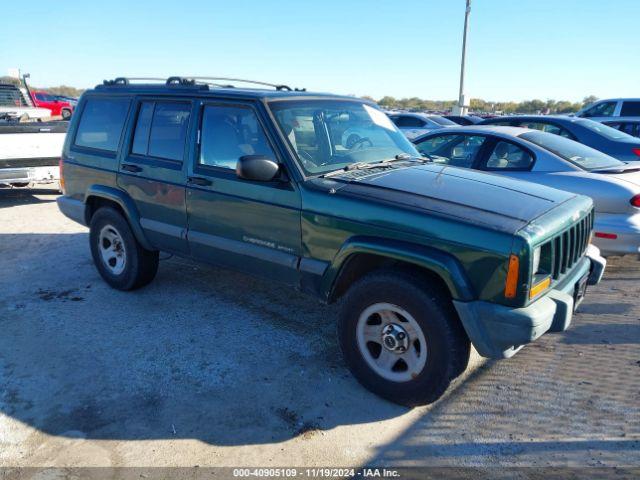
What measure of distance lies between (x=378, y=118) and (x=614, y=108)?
41.1 feet

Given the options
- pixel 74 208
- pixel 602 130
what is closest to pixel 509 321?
pixel 74 208

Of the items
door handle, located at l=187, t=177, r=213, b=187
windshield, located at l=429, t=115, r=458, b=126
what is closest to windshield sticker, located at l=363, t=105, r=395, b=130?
door handle, located at l=187, t=177, r=213, b=187

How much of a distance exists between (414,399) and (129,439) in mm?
1730

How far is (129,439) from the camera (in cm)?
304

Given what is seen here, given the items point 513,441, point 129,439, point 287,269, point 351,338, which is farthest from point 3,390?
point 513,441

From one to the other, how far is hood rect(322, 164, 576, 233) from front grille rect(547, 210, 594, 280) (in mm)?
195

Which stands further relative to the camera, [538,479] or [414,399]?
[414,399]

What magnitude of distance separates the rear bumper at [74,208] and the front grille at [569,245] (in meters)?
4.43

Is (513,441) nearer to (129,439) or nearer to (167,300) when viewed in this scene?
(129,439)

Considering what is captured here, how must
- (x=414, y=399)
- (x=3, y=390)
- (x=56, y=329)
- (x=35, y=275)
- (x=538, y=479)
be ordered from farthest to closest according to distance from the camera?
1. (x=35, y=275)
2. (x=56, y=329)
3. (x=3, y=390)
4. (x=414, y=399)
5. (x=538, y=479)

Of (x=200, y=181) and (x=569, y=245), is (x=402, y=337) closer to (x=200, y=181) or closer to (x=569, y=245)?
(x=569, y=245)

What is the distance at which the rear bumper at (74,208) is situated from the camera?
5395 millimetres

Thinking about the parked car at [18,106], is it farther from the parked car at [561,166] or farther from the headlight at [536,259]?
the headlight at [536,259]

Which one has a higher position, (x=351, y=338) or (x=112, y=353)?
(x=351, y=338)
